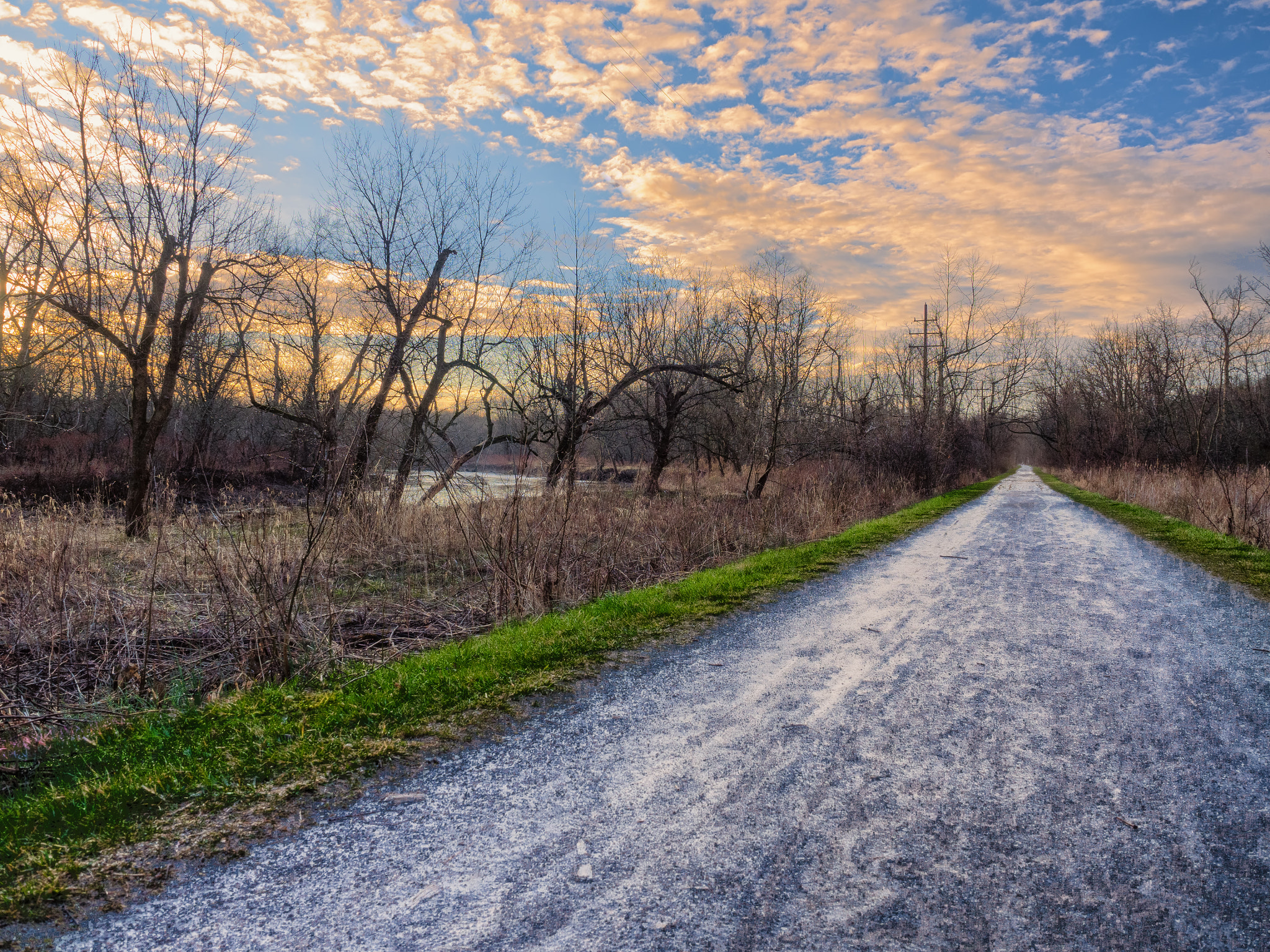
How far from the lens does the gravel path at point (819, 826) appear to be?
235cm

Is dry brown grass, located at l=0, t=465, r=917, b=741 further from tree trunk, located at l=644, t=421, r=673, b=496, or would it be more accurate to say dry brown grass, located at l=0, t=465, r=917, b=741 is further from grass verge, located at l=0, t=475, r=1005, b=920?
tree trunk, located at l=644, t=421, r=673, b=496

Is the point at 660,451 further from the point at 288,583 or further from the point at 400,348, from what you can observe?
the point at 288,583

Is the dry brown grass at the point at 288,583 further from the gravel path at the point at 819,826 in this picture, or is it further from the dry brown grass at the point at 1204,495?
the dry brown grass at the point at 1204,495

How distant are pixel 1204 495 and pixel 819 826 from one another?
57.7ft

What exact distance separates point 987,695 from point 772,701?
1.47 m

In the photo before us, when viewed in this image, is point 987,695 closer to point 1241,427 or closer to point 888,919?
point 888,919

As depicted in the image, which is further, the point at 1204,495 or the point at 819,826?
the point at 1204,495

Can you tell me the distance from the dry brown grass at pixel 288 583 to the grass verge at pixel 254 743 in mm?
609

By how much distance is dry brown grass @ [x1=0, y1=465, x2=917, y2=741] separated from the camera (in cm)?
517

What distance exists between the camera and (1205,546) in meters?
11.2

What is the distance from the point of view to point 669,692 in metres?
4.68

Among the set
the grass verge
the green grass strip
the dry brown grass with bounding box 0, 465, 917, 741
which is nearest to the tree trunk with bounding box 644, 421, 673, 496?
the dry brown grass with bounding box 0, 465, 917, 741

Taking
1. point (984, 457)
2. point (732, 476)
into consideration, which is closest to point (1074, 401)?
point (984, 457)

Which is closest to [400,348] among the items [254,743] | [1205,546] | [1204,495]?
[254,743]
